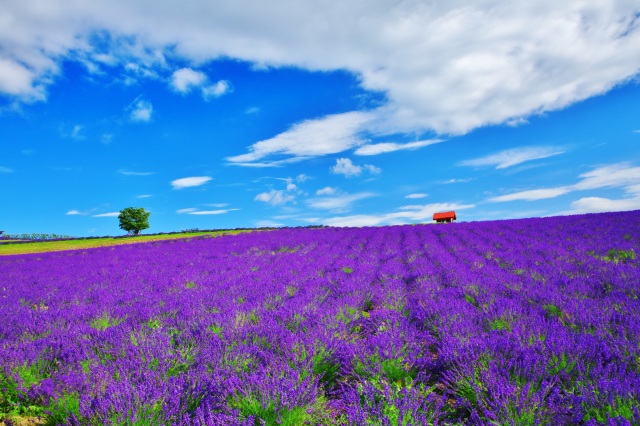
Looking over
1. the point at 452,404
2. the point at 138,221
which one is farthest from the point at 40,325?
the point at 138,221

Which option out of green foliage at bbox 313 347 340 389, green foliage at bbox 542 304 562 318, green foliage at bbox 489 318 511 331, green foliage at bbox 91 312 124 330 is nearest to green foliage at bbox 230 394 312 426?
green foliage at bbox 313 347 340 389

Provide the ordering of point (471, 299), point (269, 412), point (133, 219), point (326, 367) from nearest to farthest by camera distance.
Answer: point (269, 412) < point (326, 367) < point (471, 299) < point (133, 219)

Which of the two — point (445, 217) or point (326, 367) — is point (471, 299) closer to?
point (326, 367)

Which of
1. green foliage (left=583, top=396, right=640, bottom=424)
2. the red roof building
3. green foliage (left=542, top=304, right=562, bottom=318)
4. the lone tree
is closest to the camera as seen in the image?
green foliage (left=583, top=396, right=640, bottom=424)

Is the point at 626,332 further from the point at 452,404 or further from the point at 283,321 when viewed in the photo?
the point at 283,321

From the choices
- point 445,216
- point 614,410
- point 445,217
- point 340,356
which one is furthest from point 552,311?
point 445,216

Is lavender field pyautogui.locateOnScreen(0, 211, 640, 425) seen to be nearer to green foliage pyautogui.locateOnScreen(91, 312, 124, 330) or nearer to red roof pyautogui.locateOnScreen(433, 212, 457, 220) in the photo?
green foliage pyautogui.locateOnScreen(91, 312, 124, 330)

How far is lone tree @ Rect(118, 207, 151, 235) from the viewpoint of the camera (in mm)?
45844

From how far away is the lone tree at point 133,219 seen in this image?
45.8m

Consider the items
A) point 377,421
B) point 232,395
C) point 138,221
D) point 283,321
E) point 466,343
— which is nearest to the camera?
point 377,421

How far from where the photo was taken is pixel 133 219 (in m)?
46.3

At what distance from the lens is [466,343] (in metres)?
2.76

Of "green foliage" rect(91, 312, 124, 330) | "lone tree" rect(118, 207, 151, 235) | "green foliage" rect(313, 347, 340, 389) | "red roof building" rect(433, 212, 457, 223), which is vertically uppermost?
"lone tree" rect(118, 207, 151, 235)

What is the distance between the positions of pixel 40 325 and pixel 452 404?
4.68m
